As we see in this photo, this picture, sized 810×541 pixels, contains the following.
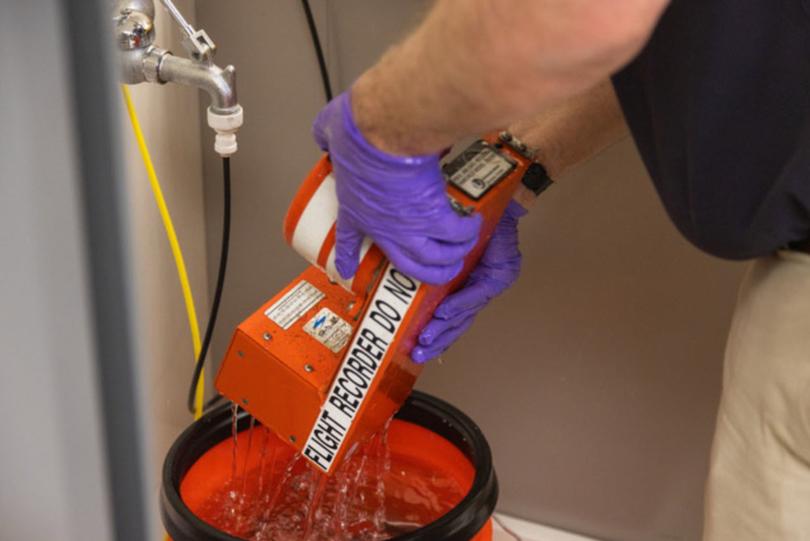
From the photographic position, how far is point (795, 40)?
64cm

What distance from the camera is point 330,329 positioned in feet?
2.92

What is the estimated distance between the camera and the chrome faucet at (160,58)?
92 centimetres

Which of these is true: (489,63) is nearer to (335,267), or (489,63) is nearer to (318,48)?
(335,267)

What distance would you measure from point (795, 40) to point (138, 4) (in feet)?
2.02

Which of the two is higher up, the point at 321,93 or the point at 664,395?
the point at 321,93

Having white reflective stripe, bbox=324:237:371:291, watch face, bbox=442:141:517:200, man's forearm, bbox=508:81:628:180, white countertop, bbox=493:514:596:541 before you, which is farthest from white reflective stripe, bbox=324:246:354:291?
white countertop, bbox=493:514:596:541

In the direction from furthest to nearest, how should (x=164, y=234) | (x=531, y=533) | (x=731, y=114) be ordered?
(x=531, y=533)
(x=164, y=234)
(x=731, y=114)

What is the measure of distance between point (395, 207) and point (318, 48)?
0.50 m

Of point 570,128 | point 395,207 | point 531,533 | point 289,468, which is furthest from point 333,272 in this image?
point 531,533

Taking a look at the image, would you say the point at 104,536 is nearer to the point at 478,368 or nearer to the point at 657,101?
the point at 657,101

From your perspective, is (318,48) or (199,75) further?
(318,48)

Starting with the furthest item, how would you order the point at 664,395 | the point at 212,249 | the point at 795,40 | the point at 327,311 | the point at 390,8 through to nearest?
1. the point at 212,249
2. the point at 664,395
3. the point at 390,8
4. the point at 327,311
5. the point at 795,40

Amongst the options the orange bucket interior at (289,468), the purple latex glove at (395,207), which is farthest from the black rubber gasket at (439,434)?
the purple latex glove at (395,207)

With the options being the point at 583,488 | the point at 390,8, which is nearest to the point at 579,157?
the point at 390,8
